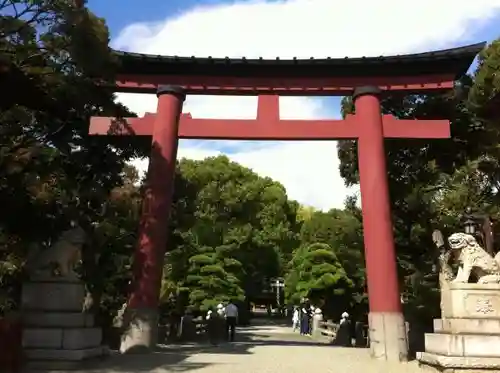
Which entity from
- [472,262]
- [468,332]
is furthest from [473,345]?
[472,262]

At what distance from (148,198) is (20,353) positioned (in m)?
5.66

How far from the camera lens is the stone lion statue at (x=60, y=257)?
33.8ft

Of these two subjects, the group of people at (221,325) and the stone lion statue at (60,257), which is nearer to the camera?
the stone lion statue at (60,257)

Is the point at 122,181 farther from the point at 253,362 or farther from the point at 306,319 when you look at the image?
the point at 306,319

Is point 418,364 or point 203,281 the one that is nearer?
point 418,364

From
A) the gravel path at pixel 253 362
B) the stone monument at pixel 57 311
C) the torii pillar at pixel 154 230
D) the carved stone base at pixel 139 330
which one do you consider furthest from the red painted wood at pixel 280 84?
the gravel path at pixel 253 362

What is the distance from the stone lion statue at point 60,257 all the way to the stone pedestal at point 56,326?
0.21 metres

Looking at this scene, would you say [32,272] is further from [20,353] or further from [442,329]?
[442,329]

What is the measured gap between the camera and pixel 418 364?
36.0ft

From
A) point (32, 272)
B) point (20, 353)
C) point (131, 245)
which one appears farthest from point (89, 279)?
point (20, 353)

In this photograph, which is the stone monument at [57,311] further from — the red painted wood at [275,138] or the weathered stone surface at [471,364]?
the weathered stone surface at [471,364]

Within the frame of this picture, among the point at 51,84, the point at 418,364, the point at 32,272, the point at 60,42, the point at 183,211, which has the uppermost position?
the point at 60,42

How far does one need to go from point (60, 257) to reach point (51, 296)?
2.48 ft

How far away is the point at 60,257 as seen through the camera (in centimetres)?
1031
